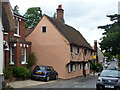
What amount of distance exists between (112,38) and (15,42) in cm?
1654

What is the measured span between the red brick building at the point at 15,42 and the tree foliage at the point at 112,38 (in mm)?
13504

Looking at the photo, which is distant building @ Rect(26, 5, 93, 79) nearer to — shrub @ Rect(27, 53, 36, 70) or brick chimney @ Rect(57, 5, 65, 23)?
shrub @ Rect(27, 53, 36, 70)

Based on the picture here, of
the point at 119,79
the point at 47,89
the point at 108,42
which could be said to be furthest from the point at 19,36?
the point at 108,42

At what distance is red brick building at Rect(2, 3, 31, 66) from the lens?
18.7 metres

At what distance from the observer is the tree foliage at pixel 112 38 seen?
31.8 m

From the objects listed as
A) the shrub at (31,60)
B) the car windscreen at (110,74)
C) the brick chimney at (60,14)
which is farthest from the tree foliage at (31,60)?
the car windscreen at (110,74)

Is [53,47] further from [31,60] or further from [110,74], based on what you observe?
[110,74]

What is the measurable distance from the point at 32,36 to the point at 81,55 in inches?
344

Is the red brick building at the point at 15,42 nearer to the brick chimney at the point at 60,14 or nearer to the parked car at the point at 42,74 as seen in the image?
the parked car at the point at 42,74

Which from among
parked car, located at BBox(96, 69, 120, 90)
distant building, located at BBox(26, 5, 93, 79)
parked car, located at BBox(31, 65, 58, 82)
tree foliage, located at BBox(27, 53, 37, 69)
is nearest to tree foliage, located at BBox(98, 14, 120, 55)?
distant building, located at BBox(26, 5, 93, 79)

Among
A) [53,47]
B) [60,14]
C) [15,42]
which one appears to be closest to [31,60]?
[53,47]

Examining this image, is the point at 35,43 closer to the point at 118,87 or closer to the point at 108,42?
the point at 108,42

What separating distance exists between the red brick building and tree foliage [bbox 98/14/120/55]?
1350 centimetres

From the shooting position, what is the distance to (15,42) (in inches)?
806
